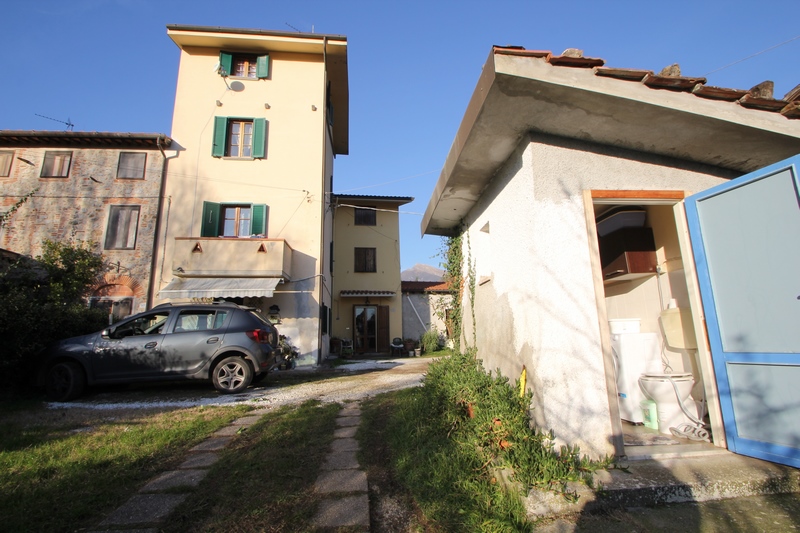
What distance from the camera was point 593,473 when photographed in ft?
8.93

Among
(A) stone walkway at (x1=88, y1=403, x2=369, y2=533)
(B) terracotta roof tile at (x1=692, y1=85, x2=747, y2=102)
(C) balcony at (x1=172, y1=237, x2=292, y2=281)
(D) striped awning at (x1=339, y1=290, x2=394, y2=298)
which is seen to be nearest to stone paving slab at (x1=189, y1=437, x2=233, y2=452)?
(A) stone walkway at (x1=88, y1=403, x2=369, y2=533)

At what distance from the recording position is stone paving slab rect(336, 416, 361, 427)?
4.54 meters

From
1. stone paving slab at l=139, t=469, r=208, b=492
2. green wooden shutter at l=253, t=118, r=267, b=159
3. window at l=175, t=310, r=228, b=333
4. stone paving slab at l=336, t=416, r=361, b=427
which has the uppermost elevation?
green wooden shutter at l=253, t=118, r=267, b=159

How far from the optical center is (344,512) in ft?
7.97

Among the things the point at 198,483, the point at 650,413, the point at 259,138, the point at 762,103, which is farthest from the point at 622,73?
the point at 259,138

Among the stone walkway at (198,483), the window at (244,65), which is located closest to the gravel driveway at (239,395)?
the stone walkway at (198,483)

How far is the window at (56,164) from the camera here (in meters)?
13.6

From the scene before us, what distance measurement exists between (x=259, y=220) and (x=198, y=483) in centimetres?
1133

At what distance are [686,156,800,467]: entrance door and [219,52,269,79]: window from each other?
50.4ft

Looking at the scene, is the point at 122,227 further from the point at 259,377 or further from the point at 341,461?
the point at 341,461

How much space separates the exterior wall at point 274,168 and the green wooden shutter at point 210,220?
0.44 m

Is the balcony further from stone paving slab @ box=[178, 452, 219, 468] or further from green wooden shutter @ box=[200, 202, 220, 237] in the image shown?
stone paving slab @ box=[178, 452, 219, 468]

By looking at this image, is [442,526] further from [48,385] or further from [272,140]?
[272,140]

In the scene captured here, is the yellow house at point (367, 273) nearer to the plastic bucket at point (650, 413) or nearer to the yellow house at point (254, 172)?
the yellow house at point (254, 172)
